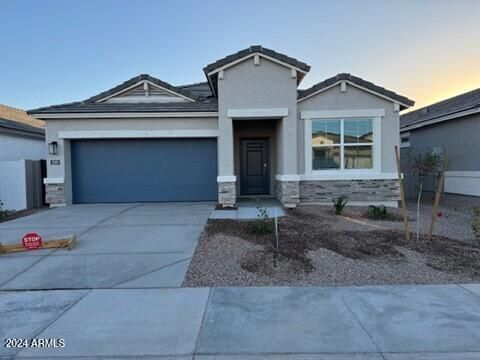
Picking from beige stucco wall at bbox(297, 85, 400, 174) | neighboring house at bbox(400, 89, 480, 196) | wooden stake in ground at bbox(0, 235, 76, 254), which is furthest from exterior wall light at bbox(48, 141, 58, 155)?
neighboring house at bbox(400, 89, 480, 196)

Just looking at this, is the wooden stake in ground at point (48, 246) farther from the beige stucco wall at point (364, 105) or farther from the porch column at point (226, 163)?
the beige stucco wall at point (364, 105)

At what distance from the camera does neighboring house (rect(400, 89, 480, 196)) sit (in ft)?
44.7

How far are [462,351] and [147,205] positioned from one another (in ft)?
34.1

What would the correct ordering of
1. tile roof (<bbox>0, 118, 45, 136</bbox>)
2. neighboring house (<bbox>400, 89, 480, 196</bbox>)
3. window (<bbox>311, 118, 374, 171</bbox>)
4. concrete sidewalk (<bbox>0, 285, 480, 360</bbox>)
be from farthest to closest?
tile roof (<bbox>0, 118, 45, 136</bbox>) < neighboring house (<bbox>400, 89, 480, 196</bbox>) < window (<bbox>311, 118, 374, 171</bbox>) < concrete sidewalk (<bbox>0, 285, 480, 360</bbox>)

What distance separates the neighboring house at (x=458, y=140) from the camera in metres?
13.6

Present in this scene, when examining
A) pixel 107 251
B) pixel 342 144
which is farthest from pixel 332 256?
pixel 342 144

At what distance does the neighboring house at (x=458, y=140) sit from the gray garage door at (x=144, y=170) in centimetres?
1023

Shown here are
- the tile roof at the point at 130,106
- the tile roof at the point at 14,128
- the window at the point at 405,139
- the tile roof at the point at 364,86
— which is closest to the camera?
the tile roof at the point at 364,86

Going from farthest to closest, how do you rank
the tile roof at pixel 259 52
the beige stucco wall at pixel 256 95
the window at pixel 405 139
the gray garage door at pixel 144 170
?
the window at pixel 405 139 → the gray garage door at pixel 144 170 → the beige stucco wall at pixel 256 95 → the tile roof at pixel 259 52

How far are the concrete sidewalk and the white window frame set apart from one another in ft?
22.8

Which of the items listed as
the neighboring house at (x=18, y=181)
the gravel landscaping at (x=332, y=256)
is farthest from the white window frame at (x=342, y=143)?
the neighboring house at (x=18, y=181)

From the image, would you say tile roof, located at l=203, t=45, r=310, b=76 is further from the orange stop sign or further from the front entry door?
the orange stop sign

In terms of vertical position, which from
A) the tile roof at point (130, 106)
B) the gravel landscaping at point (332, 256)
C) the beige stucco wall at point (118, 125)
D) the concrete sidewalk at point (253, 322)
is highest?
the tile roof at point (130, 106)

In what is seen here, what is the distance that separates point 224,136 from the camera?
1077 centimetres
